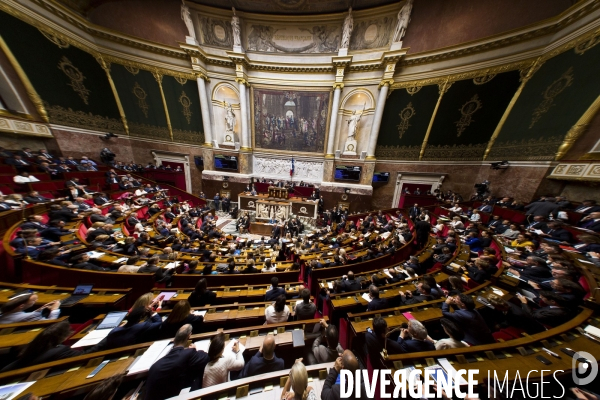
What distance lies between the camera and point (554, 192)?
6707 mm

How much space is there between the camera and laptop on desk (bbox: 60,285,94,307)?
246 cm

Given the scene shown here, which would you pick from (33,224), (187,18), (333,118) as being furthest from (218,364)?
(187,18)

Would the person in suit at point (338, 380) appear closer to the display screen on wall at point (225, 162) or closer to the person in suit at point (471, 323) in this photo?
the person in suit at point (471, 323)

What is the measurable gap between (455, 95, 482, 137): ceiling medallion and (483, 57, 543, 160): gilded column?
3.67 feet

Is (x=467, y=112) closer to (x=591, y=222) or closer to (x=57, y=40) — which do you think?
(x=591, y=222)

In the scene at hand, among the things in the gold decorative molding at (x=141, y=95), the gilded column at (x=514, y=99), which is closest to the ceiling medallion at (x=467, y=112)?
the gilded column at (x=514, y=99)

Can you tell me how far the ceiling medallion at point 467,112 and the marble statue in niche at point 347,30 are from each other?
7915 mm

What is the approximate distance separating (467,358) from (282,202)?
31.0 feet

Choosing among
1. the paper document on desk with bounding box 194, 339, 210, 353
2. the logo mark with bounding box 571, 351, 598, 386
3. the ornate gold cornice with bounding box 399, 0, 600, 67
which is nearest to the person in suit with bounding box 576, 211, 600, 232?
the logo mark with bounding box 571, 351, 598, 386

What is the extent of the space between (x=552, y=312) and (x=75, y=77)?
62.7ft

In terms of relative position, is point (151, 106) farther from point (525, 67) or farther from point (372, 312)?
point (525, 67)

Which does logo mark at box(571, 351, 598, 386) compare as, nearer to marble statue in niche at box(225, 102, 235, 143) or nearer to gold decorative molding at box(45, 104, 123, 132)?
marble statue in niche at box(225, 102, 235, 143)

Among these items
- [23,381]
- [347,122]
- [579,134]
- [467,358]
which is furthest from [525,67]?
[23,381]

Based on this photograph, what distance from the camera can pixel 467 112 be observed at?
9570 millimetres
